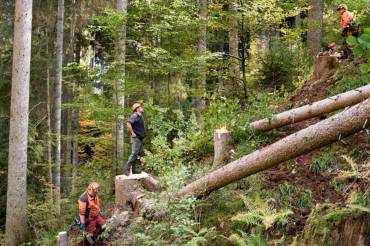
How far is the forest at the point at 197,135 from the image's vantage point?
4750mm

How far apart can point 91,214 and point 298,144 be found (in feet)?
15.8

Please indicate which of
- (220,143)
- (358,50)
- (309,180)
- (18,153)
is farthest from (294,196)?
(18,153)

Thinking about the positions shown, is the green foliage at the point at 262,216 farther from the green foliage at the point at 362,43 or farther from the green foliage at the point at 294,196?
the green foliage at the point at 362,43

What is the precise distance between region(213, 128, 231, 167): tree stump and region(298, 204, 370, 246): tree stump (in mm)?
2925

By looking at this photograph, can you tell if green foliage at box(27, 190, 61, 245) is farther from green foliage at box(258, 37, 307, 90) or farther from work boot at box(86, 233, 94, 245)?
green foliage at box(258, 37, 307, 90)

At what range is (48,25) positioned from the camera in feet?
60.5

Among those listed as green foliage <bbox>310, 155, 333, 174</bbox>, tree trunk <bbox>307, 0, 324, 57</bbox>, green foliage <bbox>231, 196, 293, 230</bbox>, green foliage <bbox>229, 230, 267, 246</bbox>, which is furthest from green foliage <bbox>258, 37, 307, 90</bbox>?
green foliage <bbox>229, 230, 267, 246</bbox>

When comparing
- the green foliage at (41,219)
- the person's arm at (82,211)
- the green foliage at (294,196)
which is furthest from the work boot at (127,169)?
the green foliage at (294,196)

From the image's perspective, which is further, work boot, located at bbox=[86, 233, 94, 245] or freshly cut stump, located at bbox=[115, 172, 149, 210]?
freshly cut stump, located at bbox=[115, 172, 149, 210]

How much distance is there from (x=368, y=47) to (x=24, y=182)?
474 inches

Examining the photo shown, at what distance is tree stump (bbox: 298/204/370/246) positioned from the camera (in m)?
3.68

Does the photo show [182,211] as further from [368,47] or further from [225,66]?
[225,66]

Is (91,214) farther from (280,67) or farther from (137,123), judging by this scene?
(280,67)

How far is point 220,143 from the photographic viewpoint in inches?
289
